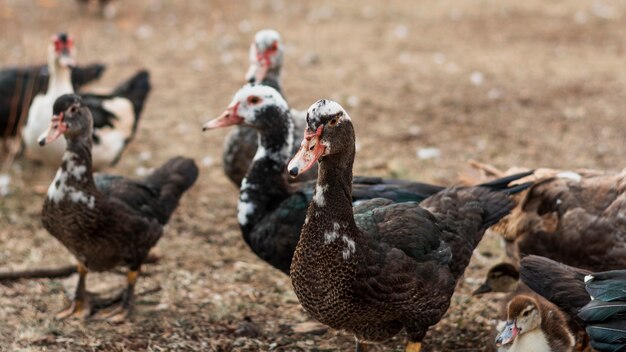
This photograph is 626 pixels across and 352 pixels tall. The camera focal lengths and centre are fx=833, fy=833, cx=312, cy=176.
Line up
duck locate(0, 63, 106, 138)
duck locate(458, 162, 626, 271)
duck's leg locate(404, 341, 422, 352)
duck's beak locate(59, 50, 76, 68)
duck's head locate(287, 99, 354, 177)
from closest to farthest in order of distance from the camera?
duck's head locate(287, 99, 354, 177), duck's leg locate(404, 341, 422, 352), duck locate(458, 162, 626, 271), duck's beak locate(59, 50, 76, 68), duck locate(0, 63, 106, 138)

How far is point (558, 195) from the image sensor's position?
517 cm

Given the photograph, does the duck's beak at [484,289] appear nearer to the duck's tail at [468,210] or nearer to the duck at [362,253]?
the duck's tail at [468,210]

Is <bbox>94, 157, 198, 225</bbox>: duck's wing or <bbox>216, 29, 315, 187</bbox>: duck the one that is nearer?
<bbox>94, 157, 198, 225</bbox>: duck's wing

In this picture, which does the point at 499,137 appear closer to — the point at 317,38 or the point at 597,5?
the point at 317,38

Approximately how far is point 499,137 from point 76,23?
22.0 feet

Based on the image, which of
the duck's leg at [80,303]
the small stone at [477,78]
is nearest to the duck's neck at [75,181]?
the duck's leg at [80,303]

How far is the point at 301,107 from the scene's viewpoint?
9.05 metres

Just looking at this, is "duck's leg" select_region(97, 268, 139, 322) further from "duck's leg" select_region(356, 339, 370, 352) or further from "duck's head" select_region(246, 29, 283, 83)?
"duck's head" select_region(246, 29, 283, 83)

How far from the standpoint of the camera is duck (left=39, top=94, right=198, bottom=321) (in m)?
5.07

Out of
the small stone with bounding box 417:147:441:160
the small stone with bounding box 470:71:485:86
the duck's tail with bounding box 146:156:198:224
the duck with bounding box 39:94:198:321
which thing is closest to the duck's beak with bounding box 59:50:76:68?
the duck's tail with bounding box 146:156:198:224

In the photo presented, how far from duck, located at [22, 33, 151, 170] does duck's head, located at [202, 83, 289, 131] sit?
79.7 inches

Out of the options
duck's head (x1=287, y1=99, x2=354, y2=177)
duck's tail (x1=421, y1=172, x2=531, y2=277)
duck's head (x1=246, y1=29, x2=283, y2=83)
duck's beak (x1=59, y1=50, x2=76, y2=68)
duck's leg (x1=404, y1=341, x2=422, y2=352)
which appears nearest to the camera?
duck's head (x1=287, y1=99, x2=354, y2=177)

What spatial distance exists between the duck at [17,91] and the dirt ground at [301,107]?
44cm

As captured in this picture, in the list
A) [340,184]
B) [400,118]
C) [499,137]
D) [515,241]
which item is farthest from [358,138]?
[340,184]
